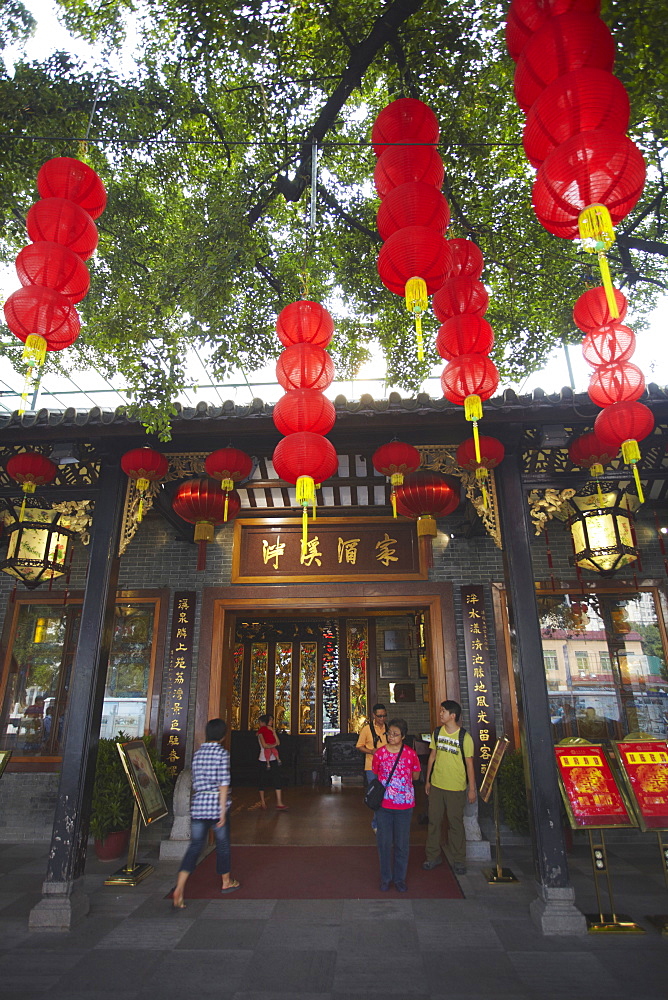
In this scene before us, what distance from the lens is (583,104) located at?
2125 millimetres

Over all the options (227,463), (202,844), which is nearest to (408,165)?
(227,463)

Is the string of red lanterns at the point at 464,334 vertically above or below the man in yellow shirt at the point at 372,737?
above

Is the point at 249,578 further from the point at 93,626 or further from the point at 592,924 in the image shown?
the point at 592,924

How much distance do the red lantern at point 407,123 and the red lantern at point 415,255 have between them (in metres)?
0.50

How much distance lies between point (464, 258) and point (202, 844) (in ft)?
15.9

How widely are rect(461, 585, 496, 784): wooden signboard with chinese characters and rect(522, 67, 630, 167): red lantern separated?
19.0 feet

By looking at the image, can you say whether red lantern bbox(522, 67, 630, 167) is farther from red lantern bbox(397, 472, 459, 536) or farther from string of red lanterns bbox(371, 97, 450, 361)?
red lantern bbox(397, 472, 459, 536)

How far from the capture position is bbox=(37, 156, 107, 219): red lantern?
10.6 feet

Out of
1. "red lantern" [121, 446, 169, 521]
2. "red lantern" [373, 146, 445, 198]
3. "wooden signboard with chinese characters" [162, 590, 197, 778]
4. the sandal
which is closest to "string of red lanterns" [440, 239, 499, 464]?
"red lantern" [373, 146, 445, 198]

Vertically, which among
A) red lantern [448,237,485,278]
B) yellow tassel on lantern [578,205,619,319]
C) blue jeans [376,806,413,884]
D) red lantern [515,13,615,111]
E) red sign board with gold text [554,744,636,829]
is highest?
red lantern [448,237,485,278]

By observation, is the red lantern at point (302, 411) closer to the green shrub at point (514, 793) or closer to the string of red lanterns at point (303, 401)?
the string of red lanterns at point (303, 401)

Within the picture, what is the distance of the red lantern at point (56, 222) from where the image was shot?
317 centimetres

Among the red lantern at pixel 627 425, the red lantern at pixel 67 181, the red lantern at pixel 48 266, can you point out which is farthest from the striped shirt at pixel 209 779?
the red lantern at pixel 67 181

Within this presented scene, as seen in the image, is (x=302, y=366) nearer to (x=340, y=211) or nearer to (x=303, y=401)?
(x=303, y=401)
